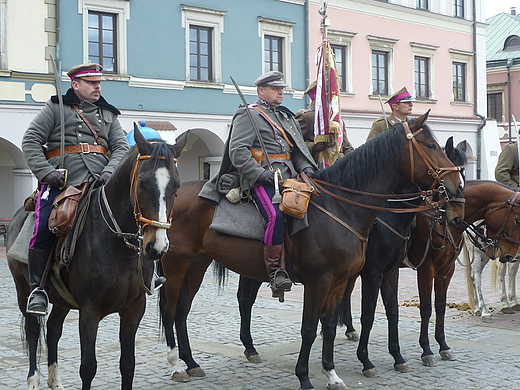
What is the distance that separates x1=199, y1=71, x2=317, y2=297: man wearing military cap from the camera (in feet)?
18.6

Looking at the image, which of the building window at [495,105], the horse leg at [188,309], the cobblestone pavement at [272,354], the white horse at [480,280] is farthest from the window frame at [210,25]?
the building window at [495,105]

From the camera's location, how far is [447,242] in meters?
6.95

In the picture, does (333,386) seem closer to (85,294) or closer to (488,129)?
(85,294)

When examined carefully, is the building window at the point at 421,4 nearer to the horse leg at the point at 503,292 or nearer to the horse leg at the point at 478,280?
the horse leg at the point at 503,292

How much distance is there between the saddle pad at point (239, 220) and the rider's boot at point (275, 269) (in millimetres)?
164

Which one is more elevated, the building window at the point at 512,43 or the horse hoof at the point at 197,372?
the building window at the point at 512,43

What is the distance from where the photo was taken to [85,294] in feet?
15.2

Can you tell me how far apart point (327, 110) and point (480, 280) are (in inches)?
138

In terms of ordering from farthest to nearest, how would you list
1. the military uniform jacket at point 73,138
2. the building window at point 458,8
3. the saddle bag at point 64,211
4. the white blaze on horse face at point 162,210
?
the building window at point 458,8
the military uniform jacket at point 73,138
the saddle bag at point 64,211
the white blaze on horse face at point 162,210

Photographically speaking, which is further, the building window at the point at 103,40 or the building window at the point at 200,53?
the building window at the point at 200,53

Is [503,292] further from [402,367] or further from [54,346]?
[54,346]

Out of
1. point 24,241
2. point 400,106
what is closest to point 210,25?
point 400,106

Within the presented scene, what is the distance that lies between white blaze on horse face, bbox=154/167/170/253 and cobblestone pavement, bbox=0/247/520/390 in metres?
2.16

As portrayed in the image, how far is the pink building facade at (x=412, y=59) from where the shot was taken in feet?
85.7
